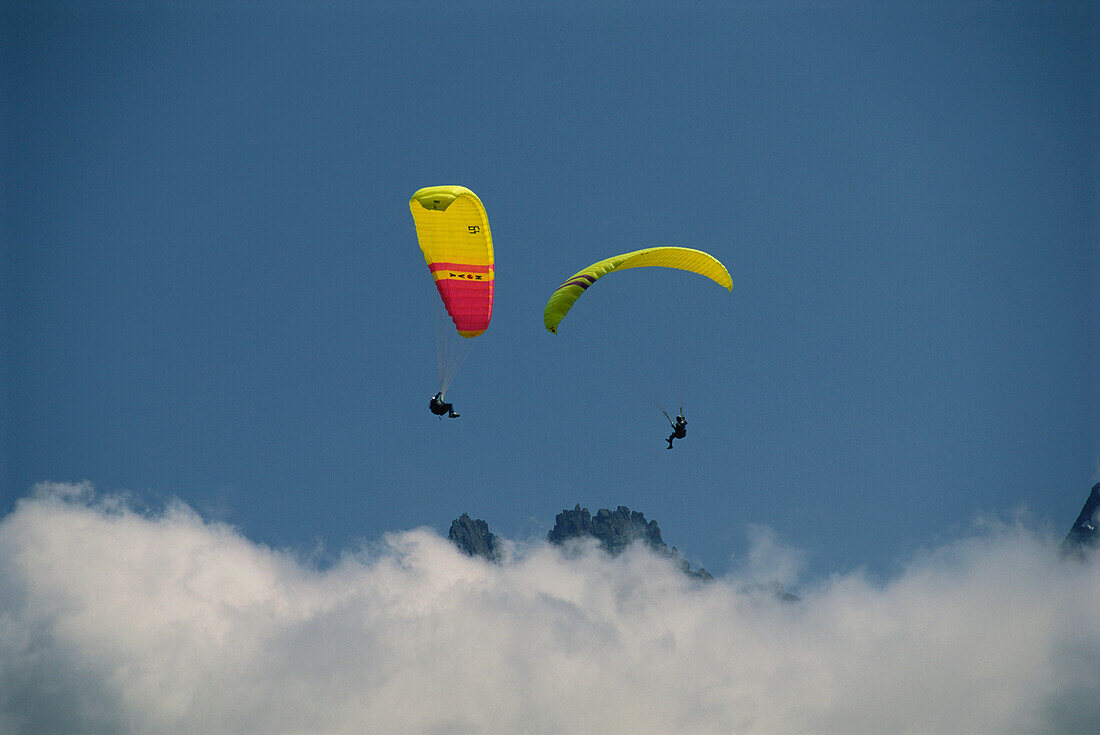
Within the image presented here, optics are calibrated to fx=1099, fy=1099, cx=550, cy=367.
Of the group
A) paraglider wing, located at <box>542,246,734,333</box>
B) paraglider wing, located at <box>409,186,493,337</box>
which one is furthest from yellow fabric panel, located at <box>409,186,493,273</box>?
paraglider wing, located at <box>542,246,734,333</box>

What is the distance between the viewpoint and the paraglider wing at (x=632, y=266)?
4972 cm

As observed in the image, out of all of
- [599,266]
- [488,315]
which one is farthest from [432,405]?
[599,266]

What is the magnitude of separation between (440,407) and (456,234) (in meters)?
8.40

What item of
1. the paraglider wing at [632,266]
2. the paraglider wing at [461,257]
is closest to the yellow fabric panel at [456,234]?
the paraglider wing at [461,257]

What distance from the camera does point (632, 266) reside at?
50781 mm

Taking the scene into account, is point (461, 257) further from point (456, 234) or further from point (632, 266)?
point (632, 266)

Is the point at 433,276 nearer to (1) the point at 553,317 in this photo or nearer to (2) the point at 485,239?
(2) the point at 485,239

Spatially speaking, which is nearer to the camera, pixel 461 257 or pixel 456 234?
pixel 456 234

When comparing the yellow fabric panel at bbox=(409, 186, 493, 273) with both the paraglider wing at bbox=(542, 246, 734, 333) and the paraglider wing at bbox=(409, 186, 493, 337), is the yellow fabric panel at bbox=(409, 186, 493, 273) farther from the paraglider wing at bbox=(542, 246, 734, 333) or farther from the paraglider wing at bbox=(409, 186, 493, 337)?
the paraglider wing at bbox=(542, 246, 734, 333)

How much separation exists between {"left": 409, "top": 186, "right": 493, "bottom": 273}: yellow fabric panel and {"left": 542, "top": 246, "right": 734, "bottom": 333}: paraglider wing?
4.19 m

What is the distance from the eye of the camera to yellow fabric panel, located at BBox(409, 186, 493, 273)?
50.3 meters

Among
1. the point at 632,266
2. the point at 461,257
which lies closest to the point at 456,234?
the point at 461,257

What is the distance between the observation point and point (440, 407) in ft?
159

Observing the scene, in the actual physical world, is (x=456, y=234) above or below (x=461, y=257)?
above
